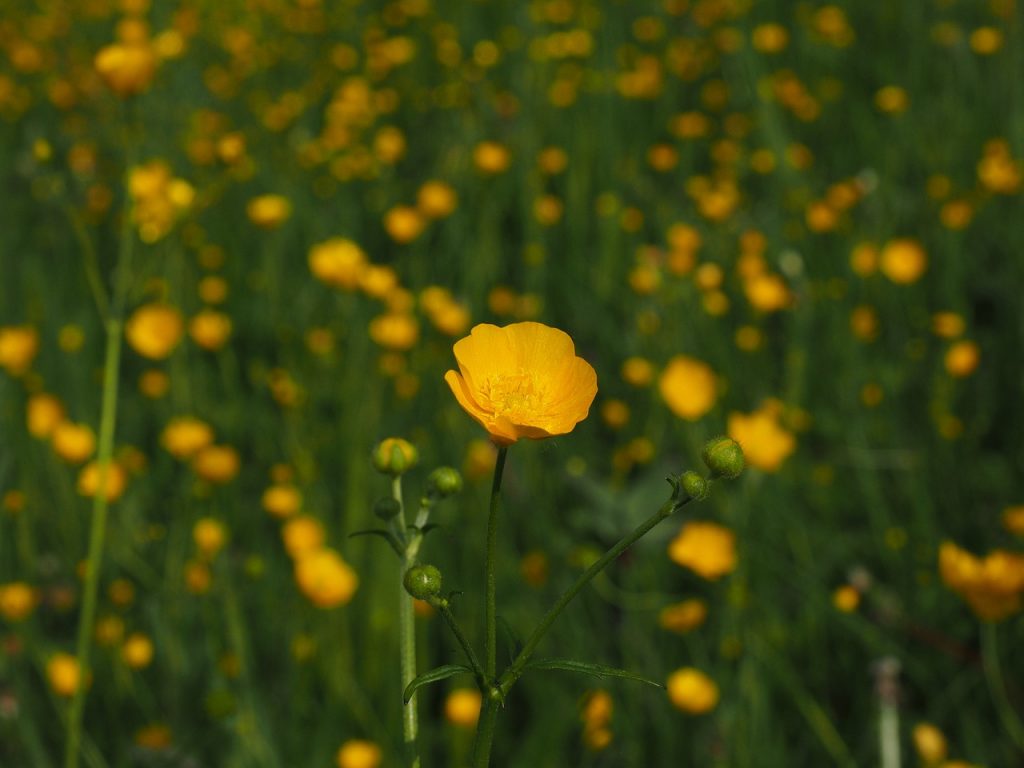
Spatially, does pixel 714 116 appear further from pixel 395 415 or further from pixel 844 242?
pixel 395 415

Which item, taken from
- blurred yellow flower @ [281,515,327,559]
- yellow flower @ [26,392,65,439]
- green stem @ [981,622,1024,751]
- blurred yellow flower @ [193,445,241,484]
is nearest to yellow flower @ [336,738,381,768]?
blurred yellow flower @ [281,515,327,559]

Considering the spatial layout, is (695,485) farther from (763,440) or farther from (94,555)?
(763,440)

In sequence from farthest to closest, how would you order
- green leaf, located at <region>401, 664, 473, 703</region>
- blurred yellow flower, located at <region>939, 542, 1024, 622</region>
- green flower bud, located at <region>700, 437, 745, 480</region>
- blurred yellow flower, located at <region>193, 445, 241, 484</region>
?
1. blurred yellow flower, located at <region>193, 445, 241, 484</region>
2. blurred yellow flower, located at <region>939, 542, 1024, 622</region>
3. green flower bud, located at <region>700, 437, 745, 480</region>
4. green leaf, located at <region>401, 664, 473, 703</region>

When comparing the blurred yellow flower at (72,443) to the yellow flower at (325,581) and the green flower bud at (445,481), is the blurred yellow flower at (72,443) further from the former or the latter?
the green flower bud at (445,481)

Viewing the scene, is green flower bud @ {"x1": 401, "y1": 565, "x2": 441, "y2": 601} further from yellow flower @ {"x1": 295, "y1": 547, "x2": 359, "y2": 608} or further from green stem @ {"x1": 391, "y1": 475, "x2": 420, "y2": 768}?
yellow flower @ {"x1": 295, "y1": 547, "x2": 359, "y2": 608}

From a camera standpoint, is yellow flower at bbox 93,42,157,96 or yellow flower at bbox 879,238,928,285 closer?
yellow flower at bbox 93,42,157,96
